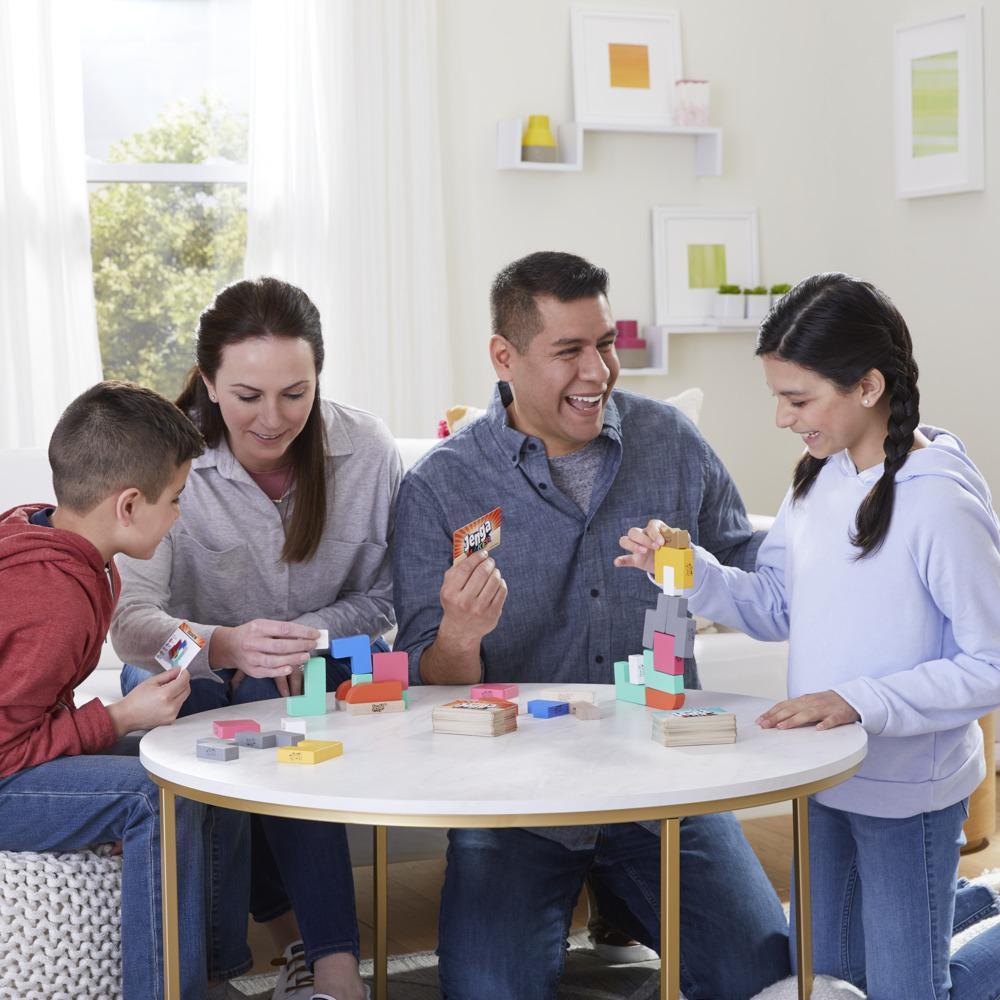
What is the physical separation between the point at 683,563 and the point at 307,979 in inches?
36.1

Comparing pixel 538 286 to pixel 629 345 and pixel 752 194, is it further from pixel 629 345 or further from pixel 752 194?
pixel 752 194

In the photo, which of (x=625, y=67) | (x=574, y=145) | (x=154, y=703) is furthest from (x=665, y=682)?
(x=625, y=67)

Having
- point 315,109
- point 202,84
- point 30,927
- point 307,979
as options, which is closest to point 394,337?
point 315,109

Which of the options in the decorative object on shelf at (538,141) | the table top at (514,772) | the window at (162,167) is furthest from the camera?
the decorative object on shelf at (538,141)

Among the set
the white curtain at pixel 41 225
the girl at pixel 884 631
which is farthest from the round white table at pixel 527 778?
the white curtain at pixel 41 225

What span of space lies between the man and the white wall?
207 cm

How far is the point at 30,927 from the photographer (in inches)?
66.8

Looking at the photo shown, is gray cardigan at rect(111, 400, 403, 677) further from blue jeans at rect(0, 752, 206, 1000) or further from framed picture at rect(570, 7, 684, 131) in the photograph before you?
framed picture at rect(570, 7, 684, 131)

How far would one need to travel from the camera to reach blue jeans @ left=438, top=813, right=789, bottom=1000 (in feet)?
6.31

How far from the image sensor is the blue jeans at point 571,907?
6.31 feet

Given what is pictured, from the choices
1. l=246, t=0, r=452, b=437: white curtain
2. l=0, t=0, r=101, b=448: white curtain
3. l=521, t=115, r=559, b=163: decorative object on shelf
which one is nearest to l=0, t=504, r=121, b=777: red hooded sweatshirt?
l=0, t=0, r=101, b=448: white curtain

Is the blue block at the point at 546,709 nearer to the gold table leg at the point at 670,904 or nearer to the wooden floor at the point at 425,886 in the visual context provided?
the gold table leg at the point at 670,904

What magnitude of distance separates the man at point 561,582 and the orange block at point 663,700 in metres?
0.25

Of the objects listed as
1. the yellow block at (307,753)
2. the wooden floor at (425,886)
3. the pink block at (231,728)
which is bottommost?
the wooden floor at (425,886)
